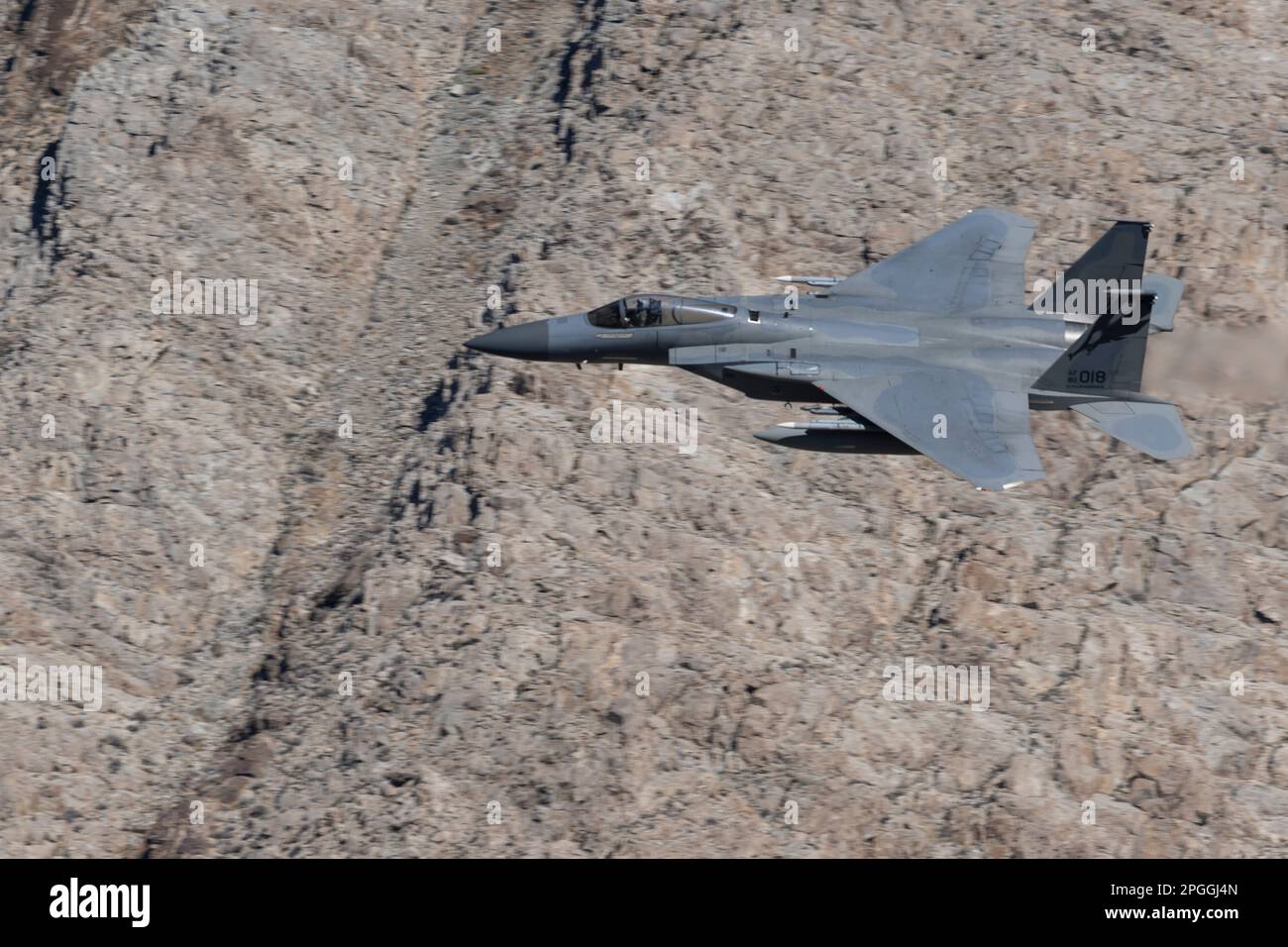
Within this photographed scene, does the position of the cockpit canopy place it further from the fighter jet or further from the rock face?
the rock face

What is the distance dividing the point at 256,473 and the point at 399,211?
24.0 feet

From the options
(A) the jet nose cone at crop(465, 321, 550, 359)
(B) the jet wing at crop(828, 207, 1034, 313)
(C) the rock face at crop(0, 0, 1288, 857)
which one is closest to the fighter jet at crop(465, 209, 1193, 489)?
(A) the jet nose cone at crop(465, 321, 550, 359)

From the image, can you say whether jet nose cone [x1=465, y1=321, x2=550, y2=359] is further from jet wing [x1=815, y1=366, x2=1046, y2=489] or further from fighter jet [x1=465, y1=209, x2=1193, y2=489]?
jet wing [x1=815, y1=366, x2=1046, y2=489]

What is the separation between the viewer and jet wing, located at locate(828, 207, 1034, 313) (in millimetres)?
32094

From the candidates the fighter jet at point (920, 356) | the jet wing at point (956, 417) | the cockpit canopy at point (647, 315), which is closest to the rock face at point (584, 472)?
the fighter jet at point (920, 356)

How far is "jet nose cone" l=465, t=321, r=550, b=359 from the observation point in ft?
98.8

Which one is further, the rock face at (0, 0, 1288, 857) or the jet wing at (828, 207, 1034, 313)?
the jet wing at (828, 207, 1034, 313)

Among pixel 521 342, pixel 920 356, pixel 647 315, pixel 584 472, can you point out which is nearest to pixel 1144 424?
pixel 920 356

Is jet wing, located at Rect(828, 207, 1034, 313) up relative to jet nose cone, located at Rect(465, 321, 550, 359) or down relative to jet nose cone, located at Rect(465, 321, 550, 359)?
up

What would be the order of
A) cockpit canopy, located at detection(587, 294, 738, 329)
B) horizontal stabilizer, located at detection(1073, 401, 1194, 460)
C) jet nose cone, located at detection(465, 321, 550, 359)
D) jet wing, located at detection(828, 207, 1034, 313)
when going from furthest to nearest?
jet wing, located at detection(828, 207, 1034, 313), cockpit canopy, located at detection(587, 294, 738, 329), jet nose cone, located at detection(465, 321, 550, 359), horizontal stabilizer, located at detection(1073, 401, 1194, 460)

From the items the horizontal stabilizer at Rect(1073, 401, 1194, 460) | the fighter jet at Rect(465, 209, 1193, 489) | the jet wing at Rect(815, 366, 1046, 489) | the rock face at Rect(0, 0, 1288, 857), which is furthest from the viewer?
the rock face at Rect(0, 0, 1288, 857)

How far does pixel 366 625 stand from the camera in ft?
108

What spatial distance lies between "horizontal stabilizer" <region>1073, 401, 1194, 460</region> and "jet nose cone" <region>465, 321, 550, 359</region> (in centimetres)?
917

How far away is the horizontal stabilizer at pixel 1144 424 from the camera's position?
29.7 meters
